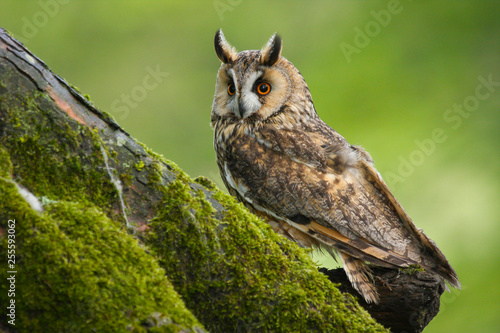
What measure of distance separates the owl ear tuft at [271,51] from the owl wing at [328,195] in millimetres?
499

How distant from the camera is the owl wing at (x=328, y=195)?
2.61 m

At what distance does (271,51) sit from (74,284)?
2.26 metres

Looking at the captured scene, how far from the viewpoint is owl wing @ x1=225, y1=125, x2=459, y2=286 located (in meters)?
2.61

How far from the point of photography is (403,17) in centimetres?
838

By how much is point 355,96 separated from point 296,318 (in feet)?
20.7

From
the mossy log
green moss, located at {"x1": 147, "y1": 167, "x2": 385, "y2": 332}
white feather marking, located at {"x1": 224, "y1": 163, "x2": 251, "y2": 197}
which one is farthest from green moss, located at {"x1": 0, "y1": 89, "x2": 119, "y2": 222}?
white feather marking, located at {"x1": 224, "y1": 163, "x2": 251, "y2": 197}

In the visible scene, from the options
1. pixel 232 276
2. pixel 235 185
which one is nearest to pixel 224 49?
pixel 235 185

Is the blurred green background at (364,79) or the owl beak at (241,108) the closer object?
the owl beak at (241,108)

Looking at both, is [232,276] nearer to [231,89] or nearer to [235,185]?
[235,185]

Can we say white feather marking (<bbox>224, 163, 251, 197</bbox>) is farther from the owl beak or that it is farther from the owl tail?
the owl tail

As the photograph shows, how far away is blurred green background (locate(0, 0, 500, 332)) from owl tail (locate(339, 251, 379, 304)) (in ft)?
13.2

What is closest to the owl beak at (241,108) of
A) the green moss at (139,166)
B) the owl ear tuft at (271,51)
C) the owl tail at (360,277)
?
the owl ear tuft at (271,51)

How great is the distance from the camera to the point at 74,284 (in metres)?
1.33

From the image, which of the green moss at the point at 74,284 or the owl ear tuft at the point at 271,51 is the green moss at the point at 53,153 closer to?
the green moss at the point at 74,284
